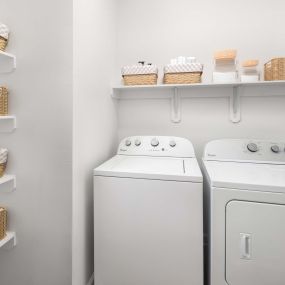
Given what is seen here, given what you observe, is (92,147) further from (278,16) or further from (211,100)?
(278,16)

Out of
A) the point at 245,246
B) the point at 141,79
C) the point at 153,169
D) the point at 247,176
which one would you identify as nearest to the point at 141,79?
the point at 141,79

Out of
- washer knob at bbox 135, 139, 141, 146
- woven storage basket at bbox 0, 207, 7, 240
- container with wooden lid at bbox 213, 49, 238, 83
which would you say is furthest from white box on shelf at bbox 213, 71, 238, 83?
woven storage basket at bbox 0, 207, 7, 240

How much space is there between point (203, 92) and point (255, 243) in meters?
1.30

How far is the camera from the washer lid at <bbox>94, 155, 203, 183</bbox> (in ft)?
4.27

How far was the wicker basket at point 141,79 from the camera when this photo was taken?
6.09 feet

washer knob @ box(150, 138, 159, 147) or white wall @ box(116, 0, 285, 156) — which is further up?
white wall @ box(116, 0, 285, 156)

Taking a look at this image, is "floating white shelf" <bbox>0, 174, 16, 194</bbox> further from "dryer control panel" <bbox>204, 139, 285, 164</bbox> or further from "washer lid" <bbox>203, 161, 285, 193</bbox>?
"dryer control panel" <bbox>204, 139, 285, 164</bbox>

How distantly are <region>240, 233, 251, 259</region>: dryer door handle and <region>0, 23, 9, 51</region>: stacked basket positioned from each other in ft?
5.68

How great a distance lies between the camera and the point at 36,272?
137 cm

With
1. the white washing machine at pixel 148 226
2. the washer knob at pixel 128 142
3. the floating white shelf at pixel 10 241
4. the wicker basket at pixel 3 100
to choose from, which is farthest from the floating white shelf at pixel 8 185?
the washer knob at pixel 128 142

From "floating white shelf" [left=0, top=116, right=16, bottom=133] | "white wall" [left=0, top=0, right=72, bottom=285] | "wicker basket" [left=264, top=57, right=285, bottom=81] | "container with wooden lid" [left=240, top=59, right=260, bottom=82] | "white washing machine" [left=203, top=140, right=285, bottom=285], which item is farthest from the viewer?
"container with wooden lid" [left=240, top=59, right=260, bottom=82]

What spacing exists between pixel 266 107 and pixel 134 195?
141cm

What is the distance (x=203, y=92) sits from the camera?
6.57ft

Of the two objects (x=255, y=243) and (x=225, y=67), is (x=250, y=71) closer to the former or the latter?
(x=225, y=67)
